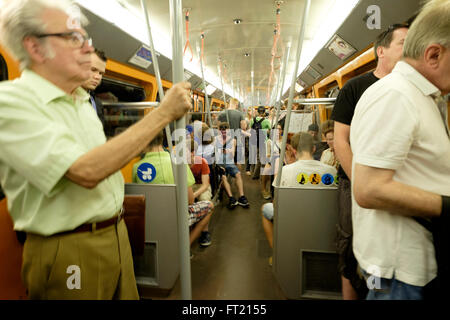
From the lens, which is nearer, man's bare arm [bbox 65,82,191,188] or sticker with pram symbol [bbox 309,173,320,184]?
man's bare arm [bbox 65,82,191,188]

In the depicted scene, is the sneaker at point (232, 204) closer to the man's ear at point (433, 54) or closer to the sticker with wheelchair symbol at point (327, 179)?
the sticker with wheelchair symbol at point (327, 179)

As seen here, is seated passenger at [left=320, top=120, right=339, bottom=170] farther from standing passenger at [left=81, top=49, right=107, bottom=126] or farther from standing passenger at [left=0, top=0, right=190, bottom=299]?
standing passenger at [left=81, top=49, right=107, bottom=126]

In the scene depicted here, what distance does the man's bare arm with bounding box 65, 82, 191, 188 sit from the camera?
0.63 m

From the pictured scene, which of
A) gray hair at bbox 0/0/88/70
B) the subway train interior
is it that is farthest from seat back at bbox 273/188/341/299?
gray hair at bbox 0/0/88/70

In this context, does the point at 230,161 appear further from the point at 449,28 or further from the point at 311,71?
the point at 449,28

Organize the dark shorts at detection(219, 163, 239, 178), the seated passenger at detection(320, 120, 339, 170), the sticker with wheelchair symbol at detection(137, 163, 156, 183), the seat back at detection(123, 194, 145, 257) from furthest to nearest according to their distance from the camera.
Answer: the dark shorts at detection(219, 163, 239, 178), the sticker with wheelchair symbol at detection(137, 163, 156, 183), the seated passenger at detection(320, 120, 339, 170), the seat back at detection(123, 194, 145, 257)

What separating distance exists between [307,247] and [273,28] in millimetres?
3432

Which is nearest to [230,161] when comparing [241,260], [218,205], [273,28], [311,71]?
[218,205]

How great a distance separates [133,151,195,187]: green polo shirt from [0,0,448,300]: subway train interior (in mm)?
93

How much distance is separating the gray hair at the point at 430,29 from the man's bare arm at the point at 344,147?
0.58 m

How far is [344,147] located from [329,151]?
596mm

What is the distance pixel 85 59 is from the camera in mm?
750

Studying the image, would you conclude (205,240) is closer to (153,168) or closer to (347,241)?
(153,168)

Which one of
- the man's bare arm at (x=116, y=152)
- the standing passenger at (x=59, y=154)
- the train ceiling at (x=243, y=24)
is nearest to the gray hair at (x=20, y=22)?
the standing passenger at (x=59, y=154)
